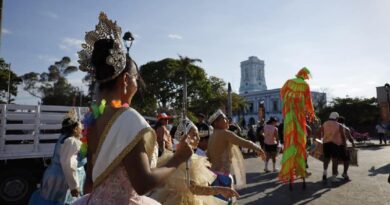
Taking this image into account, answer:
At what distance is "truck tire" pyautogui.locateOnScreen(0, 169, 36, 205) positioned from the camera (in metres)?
7.12

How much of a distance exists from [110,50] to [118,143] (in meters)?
0.62

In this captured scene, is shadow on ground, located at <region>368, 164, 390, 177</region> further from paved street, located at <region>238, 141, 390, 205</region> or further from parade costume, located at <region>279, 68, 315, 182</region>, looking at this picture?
parade costume, located at <region>279, 68, 315, 182</region>

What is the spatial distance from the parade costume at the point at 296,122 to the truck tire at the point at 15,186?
613 cm

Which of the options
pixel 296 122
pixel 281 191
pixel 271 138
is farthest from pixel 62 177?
pixel 271 138

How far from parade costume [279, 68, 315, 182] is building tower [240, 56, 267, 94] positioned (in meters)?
137

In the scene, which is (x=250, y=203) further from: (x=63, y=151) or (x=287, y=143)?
(x=63, y=151)

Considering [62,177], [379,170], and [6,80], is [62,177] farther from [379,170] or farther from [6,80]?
[6,80]

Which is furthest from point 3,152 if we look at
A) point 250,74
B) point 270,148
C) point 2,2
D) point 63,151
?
point 250,74

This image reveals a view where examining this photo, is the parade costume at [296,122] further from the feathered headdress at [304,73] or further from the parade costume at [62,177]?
the parade costume at [62,177]

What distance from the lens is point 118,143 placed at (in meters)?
1.83

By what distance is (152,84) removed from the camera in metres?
40.7

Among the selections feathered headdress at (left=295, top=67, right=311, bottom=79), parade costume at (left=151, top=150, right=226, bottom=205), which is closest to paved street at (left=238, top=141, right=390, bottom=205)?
feathered headdress at (left=295, top=67, right=311, bottom=79)

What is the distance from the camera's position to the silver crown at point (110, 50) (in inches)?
80.0

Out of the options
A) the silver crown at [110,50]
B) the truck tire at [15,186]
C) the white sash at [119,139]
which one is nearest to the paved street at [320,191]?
the truck tire at [15,186]
